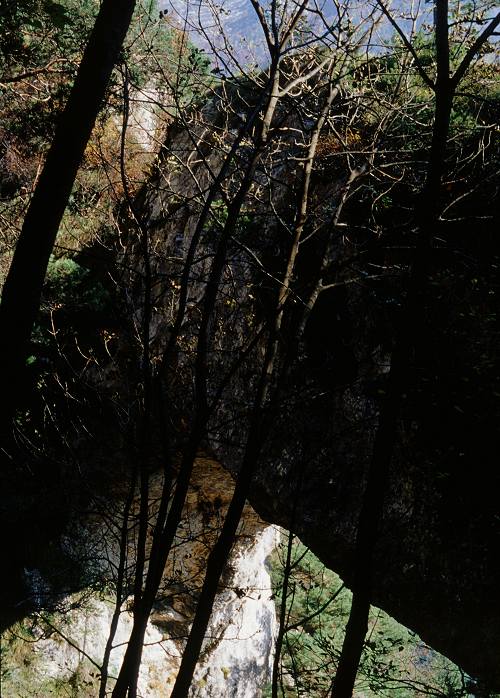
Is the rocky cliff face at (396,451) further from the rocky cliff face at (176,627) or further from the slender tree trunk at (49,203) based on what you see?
the rocky cliff face at (176,627)

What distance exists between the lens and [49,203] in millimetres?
2301

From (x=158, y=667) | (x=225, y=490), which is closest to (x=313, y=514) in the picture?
(x=225, y=490)

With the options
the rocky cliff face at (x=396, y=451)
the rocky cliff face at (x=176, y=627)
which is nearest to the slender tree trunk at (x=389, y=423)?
the rocky cliff face at (x=396, y=451)

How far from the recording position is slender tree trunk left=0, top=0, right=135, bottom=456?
2262 millimetres

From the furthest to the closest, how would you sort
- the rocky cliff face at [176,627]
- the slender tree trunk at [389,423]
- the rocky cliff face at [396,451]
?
the rocky cliff face at [176,627]
the rocky cliff face at [396,451]
the slender tree trunk at [389,423]

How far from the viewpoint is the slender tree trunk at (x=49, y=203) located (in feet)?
7.42

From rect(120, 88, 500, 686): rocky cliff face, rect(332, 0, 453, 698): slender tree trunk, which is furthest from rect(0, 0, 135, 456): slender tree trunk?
rect(332, 0, 453, 698): slender tree trunk

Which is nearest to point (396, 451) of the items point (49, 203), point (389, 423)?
point (389, 423)

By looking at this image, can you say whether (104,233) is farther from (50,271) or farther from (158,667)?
(158,667)

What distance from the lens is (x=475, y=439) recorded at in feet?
14.0

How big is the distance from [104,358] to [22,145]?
426 cm

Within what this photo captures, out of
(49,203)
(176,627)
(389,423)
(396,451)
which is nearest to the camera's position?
(49,203)

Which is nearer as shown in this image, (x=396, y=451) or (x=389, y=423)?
(x=389, y=423)

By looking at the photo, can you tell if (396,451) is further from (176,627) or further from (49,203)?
(176,627)
